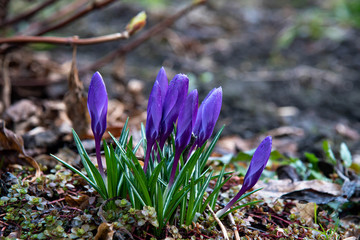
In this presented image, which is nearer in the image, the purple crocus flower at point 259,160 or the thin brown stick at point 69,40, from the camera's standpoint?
the purple crocus flower at point 259,160

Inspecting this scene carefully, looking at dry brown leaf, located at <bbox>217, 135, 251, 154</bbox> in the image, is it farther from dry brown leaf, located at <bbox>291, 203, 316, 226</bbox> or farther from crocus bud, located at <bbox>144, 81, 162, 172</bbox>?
crocus bud, located at <bbox>144, 81, 162, 172</bbox>

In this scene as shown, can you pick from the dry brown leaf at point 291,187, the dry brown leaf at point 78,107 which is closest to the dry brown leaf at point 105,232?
the dry brown leaf at point 291,187

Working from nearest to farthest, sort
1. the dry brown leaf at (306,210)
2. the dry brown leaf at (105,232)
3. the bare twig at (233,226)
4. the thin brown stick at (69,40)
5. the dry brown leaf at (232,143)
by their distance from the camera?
the dry brown leaf at (105,232) < the bare twig at (233,226) < the dry brown leaf at (306,210) < the thin brown stick at (69,40) < the dry brown leaf at (232,143)

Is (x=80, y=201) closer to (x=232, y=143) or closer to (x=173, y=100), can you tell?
(x=173, y=100)

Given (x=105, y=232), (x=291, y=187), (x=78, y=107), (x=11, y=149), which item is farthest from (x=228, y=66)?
(x=105, y=232)

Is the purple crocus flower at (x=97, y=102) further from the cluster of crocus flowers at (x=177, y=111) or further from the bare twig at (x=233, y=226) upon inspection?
the bare twig at (x=233, y=226)

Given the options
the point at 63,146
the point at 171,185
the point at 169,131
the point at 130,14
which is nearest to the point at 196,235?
the point at 171,185
